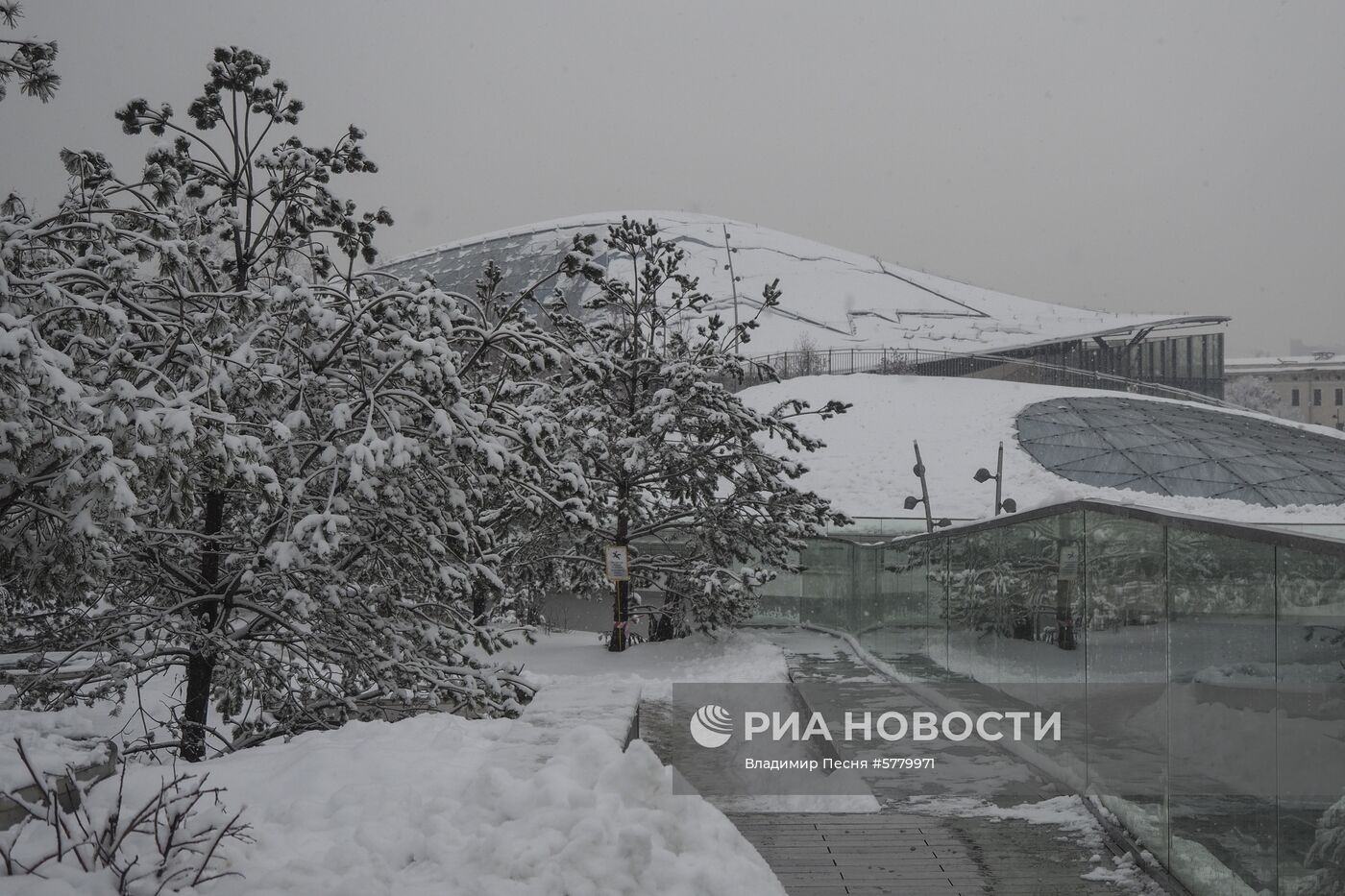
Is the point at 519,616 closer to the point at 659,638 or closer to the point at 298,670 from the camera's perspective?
the point at 659,638

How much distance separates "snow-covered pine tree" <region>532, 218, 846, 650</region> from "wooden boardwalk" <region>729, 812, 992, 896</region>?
11.4 meters

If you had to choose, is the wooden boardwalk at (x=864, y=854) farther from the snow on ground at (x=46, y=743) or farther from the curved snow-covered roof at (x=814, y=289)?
the curved snow-covered roof at (x=814, y=289)

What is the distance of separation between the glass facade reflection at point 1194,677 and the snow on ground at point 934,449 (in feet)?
101

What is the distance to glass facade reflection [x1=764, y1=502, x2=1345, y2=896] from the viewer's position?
4.35 meters

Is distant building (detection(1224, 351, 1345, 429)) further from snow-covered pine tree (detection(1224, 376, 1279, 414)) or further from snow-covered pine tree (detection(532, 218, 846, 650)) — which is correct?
snow-covered pine tree (detection(532, 218, 846, 650))

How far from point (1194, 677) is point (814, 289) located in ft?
383

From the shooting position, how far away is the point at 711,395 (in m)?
18.7

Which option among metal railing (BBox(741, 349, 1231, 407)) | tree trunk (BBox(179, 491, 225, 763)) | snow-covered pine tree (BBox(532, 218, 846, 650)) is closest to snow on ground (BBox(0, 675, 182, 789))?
tree trunk (BBox(179, 491, 225, 763))

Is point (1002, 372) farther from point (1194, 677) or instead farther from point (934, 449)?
point (1194, 677)

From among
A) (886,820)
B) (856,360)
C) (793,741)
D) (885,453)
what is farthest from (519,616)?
(856,360)

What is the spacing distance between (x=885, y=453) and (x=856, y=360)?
155ft

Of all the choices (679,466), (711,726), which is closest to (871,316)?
(679,466)

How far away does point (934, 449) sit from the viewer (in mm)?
53156

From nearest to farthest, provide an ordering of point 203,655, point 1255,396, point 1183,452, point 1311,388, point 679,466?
point 203,655
point 679,466
point 1183,452
point 1255,396
point 1311,388
